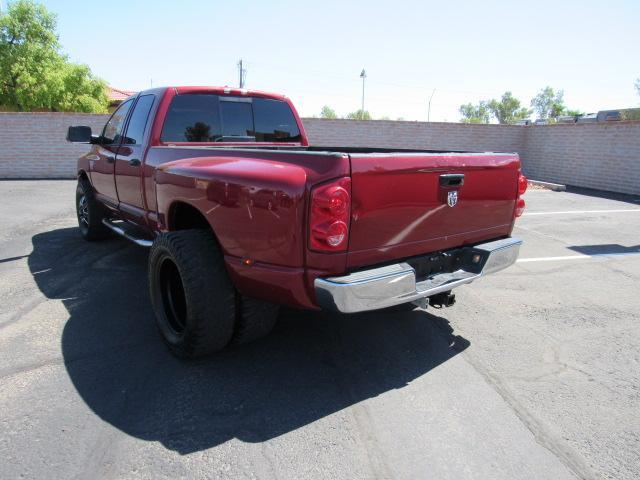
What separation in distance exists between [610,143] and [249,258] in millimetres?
15050

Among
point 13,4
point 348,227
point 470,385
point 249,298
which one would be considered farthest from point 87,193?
point 13,4

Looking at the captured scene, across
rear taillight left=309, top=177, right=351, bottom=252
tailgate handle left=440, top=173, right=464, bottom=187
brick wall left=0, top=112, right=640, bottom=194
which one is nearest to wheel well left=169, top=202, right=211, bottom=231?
rear taillight left=309, top=177, right=351, bottom=252

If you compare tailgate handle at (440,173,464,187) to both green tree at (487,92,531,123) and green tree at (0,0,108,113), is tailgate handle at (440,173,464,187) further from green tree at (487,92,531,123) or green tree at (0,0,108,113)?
green tree at (487,92,531,123)

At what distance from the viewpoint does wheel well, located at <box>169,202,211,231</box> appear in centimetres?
352

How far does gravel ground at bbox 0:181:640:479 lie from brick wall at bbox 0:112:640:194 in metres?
11.3

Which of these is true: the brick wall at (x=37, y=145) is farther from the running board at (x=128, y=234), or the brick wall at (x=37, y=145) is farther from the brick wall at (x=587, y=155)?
the brick wall at (x=587, y=155)

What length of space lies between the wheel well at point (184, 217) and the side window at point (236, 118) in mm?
1303

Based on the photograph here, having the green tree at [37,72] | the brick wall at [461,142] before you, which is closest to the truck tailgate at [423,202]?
the brick wall at [461,142]

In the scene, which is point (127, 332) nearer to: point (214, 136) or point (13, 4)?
point (214, 136)

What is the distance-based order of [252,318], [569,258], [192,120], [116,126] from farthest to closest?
[569,258]
[116,126]
[192,120]
[252,318]

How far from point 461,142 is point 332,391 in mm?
15787

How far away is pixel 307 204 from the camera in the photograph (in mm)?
2344

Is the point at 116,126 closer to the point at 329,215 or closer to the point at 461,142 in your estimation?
the point at 329,215

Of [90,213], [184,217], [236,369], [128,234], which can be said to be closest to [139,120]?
[128,234]
